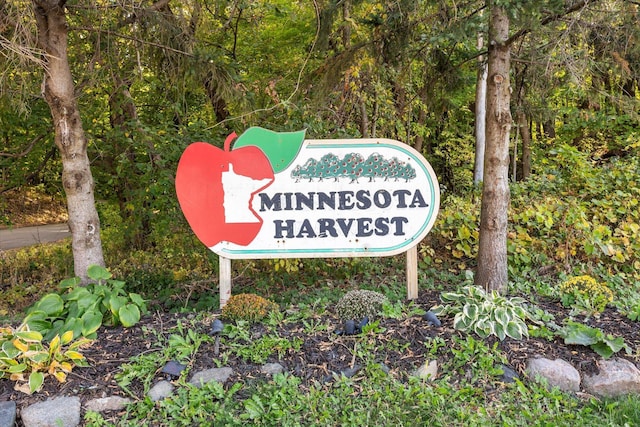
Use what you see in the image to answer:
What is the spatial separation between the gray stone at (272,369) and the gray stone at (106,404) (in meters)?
0.86

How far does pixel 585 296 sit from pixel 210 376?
3.32 metres

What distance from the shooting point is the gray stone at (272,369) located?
3.07 metres

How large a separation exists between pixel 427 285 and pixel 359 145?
1.78m

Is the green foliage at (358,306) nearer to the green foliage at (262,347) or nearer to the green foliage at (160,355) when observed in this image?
the green foliage at (262,347)

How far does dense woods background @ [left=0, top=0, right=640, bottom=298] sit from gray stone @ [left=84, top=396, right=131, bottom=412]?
1888 millimetres

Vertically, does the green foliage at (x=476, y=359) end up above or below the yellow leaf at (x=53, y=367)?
below

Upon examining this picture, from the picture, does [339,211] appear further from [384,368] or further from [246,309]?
[384,368]

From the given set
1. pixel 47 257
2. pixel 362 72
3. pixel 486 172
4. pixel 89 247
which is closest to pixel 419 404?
pixel 486 172

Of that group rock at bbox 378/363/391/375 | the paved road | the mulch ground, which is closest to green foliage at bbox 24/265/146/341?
the mulch ground

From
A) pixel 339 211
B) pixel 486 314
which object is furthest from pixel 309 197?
pixel 486 314

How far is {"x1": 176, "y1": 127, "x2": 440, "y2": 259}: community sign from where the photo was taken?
4.26 metres

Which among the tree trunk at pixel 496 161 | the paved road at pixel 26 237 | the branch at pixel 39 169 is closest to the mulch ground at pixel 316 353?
the tree trunk at pixel 496 161

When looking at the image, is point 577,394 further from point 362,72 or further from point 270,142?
point 362,72

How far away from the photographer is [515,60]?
507 centimetres
